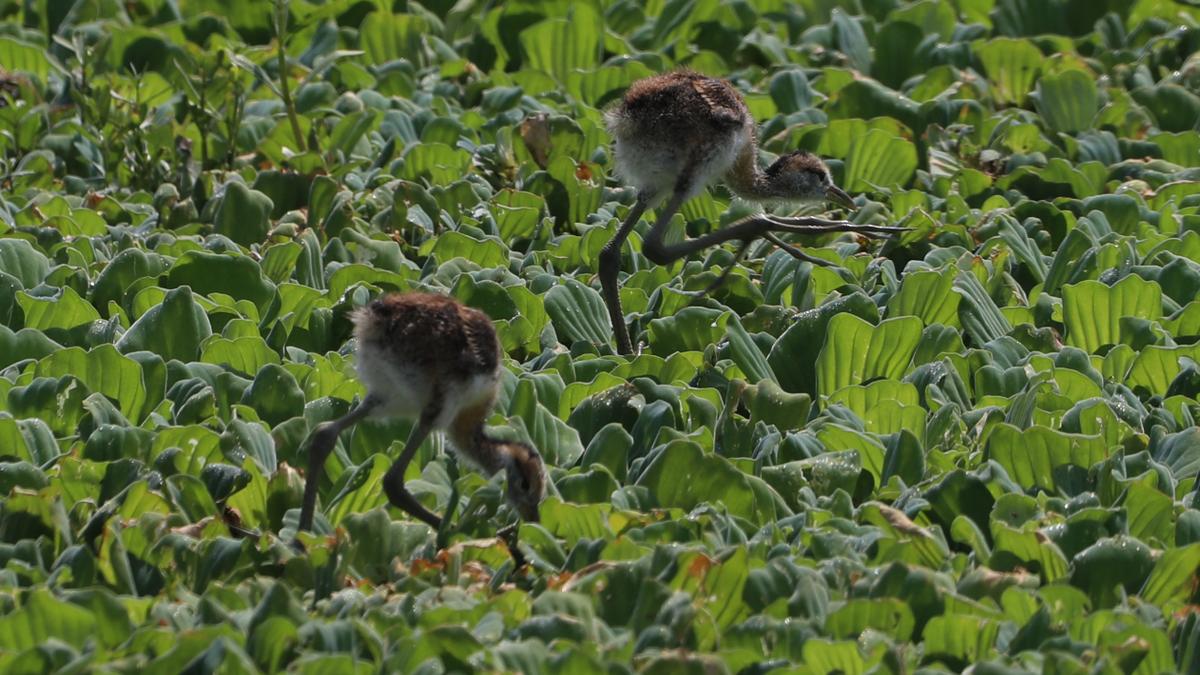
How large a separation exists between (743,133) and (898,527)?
2.21 m

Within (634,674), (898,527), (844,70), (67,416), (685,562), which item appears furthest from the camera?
(844,70)

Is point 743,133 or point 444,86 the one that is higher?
point 743,133

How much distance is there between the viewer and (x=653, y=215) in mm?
7301

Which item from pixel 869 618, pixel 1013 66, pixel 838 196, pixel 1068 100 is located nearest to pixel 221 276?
pixel 838 196

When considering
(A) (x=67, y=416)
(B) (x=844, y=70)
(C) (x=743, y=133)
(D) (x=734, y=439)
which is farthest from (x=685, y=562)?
(B) (x=844, y=70)

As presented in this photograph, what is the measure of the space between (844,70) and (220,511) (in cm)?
478

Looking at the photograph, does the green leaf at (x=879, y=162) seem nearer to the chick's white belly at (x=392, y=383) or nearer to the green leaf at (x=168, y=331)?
the green leaf at (x=168, y=331)

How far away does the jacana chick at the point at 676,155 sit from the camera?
20.2ft

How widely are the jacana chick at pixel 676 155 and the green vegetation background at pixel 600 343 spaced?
0.66 ft

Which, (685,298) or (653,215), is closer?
(685,298)

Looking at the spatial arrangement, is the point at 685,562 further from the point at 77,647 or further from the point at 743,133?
the point at 743,133

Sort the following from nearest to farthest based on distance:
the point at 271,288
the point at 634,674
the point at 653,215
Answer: the point at 634,674 → the point at 271,288 → the point at 653,215

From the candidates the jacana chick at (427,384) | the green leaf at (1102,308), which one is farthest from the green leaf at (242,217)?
the green leaf at (1102,308)

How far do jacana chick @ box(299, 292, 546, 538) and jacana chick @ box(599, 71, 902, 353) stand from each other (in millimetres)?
1358
